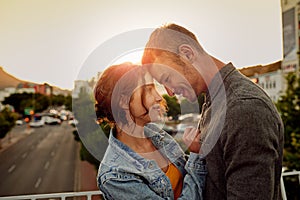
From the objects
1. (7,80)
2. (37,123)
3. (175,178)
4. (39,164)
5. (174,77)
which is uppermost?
(7,80)

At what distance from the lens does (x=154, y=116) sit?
86 cm

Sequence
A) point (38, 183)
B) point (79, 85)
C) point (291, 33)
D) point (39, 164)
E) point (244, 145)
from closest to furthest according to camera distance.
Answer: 1. point (244, 145)
2. point (79, 85)
3. point (291, 33)
4. point (38, 183)
5. point (39, 164)

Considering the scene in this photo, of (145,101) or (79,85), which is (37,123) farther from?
(145,101)

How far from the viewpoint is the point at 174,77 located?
751mm

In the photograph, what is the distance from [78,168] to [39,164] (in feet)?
3.88

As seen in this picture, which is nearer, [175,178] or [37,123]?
[175,178]

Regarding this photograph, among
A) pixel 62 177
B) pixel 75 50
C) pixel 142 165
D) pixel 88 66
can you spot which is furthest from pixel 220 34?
pixel 62 177

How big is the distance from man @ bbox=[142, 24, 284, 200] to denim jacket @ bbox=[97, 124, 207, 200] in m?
0.03

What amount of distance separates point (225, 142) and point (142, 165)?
8.9 inches

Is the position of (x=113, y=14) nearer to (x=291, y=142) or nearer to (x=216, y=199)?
(x=216, y=199)

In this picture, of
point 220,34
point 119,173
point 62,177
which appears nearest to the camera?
point 119,173

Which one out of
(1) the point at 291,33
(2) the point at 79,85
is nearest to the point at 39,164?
(1) the point at 291,33

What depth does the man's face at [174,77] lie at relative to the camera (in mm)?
740

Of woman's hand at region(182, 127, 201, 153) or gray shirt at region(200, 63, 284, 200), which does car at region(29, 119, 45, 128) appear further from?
gray shirt at region(200, 63, 284, 200)
